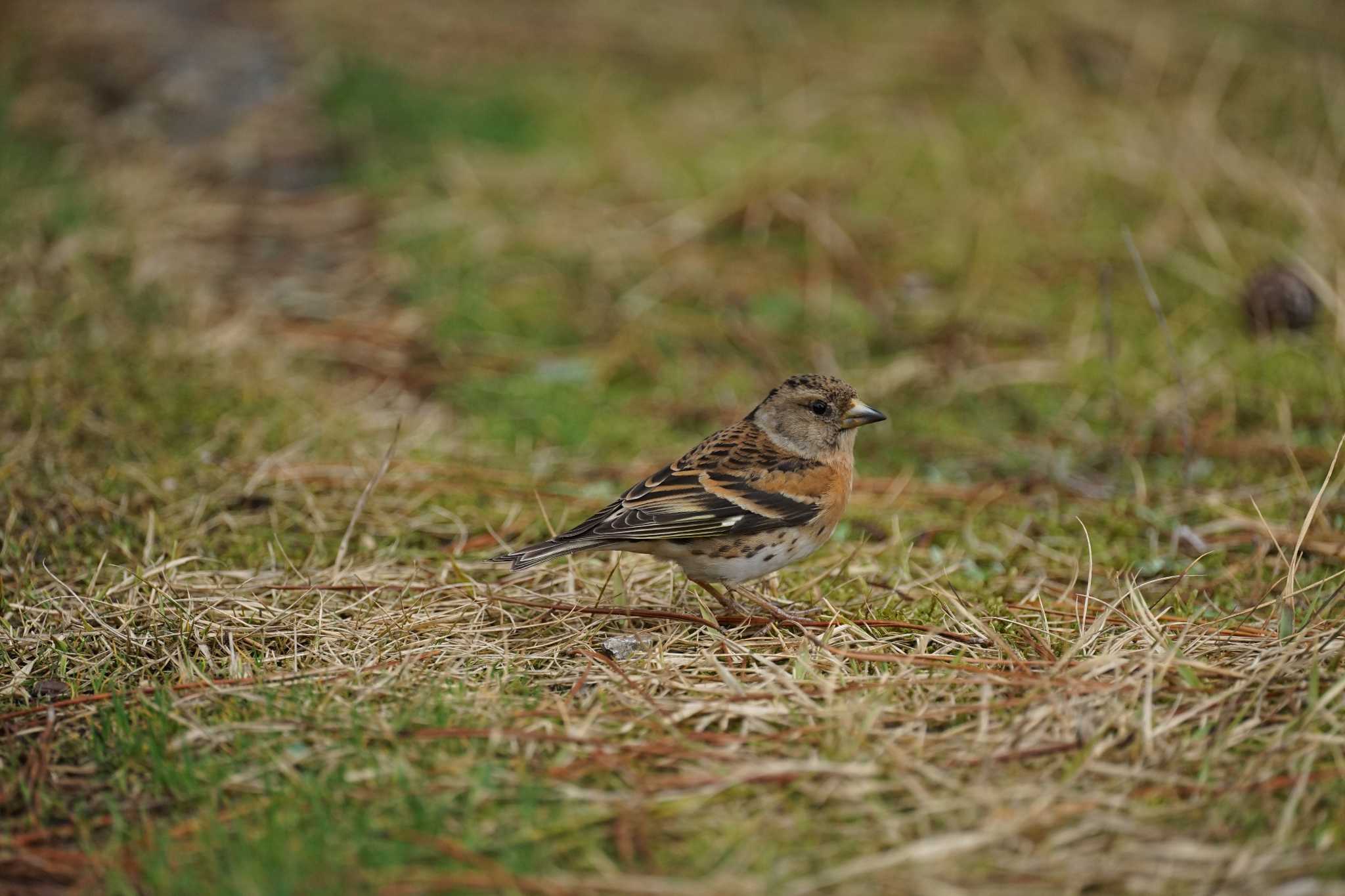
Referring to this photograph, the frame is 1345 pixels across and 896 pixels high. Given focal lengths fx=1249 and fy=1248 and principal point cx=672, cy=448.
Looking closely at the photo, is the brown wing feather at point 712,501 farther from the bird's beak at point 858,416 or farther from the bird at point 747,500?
the bird's beak at point 858,416

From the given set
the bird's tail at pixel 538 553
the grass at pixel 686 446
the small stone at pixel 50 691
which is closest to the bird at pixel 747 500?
the bird's tail at pixel 538 553

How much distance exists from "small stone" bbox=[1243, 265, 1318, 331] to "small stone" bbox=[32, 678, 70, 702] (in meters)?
5.88

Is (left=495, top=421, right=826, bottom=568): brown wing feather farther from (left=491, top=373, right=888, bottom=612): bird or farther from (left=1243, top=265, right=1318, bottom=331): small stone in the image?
(left=1243, top=265, right=1318, bottom=331): small stone

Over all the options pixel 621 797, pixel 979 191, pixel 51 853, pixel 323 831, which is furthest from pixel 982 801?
pixel 979 191

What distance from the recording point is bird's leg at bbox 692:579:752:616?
4188 millimetres

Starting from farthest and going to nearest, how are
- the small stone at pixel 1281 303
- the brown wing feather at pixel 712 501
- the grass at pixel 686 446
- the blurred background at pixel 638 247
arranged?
the small stone at pixel 1281 303 → the blurred background at pixel 638 247 → the brown wing feather at pixel 712 501 → the grass at pixel 686 446

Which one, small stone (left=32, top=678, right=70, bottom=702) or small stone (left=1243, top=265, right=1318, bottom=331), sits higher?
small stone (left=1243, top=265, right=1318, bottom=331)

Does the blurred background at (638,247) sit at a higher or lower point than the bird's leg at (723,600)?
higher

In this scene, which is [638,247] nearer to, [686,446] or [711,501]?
[686,446]

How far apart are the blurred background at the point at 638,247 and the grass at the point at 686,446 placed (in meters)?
0.04

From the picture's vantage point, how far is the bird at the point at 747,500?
393 cm

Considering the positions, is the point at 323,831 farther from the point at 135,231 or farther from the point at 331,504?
the point at 135,231

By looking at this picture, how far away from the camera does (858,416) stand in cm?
448

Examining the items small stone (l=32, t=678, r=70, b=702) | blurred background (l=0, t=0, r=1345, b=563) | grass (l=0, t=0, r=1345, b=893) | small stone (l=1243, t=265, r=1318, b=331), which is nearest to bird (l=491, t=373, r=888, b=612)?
grass (l=0, t=0, r=1345, b=893)
